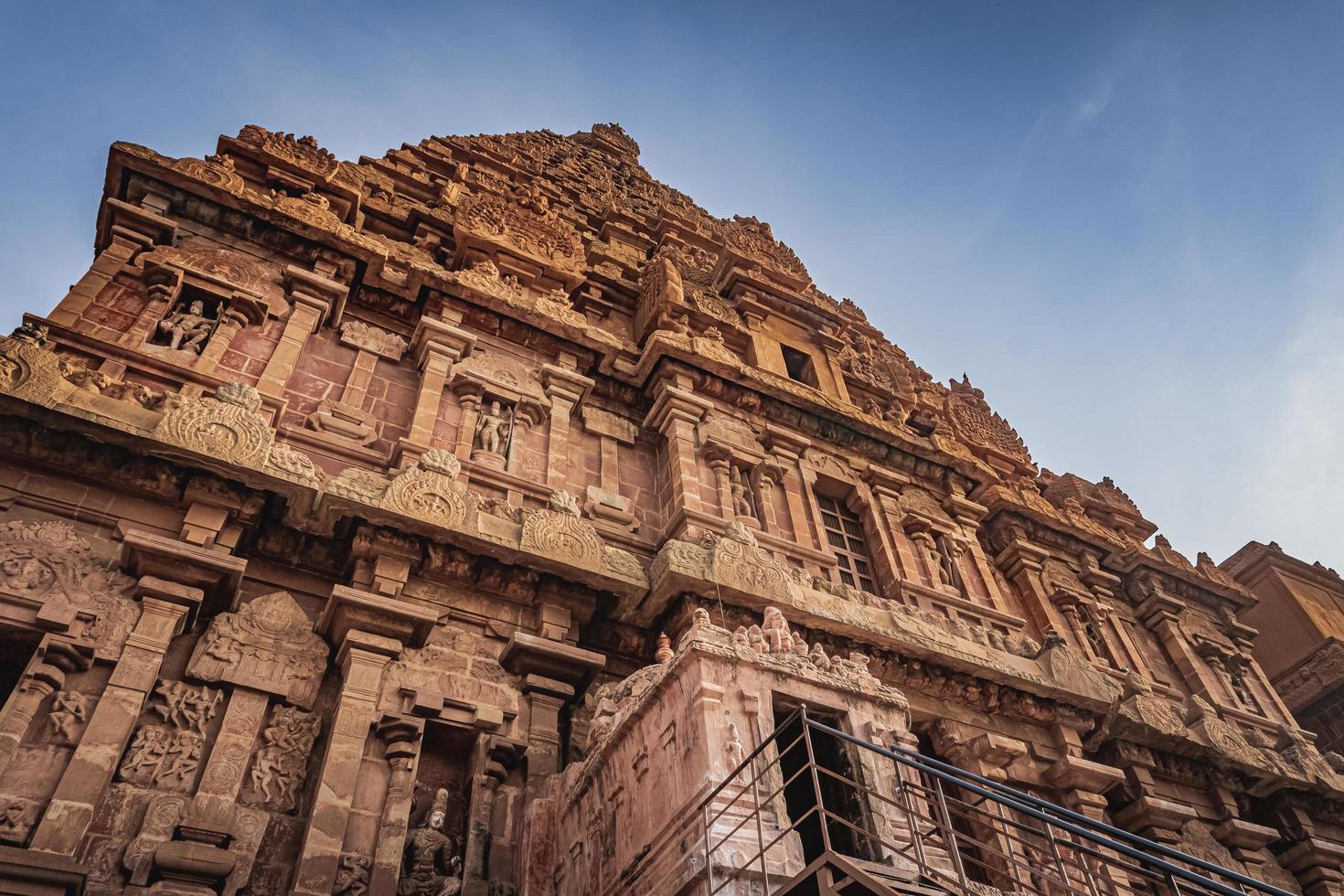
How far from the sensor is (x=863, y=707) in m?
7.06

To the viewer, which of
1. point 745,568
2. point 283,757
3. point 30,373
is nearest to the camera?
point 283,757

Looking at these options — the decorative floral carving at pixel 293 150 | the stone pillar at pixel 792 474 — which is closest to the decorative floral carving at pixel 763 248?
the stone pillar at pixel 792 474

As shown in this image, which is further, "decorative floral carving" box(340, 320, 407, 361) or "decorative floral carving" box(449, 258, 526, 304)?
"decorative floral carving" box(449, 258, 526, 304)

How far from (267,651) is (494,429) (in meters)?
4.54

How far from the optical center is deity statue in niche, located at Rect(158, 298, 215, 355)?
10500 millimetres

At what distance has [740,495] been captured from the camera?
13.2 meters

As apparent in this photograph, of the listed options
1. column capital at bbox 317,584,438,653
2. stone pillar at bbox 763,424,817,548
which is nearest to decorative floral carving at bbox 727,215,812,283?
stone pillar at bbox 763,424,817,548

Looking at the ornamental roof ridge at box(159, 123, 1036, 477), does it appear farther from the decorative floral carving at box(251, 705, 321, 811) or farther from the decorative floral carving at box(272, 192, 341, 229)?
the decorative floral carving at box(251, 705, 321, 811)

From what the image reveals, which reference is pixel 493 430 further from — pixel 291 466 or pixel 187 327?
pixel 187 327

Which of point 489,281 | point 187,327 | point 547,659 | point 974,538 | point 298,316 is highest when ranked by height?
point 489,281

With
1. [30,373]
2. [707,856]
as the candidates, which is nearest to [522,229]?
[30,373]

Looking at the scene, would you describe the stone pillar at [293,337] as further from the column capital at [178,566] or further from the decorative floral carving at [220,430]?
the column capital at [178,566]

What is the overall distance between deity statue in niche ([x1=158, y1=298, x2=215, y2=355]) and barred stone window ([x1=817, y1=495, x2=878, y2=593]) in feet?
29.5

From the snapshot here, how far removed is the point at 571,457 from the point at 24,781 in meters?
7.34
